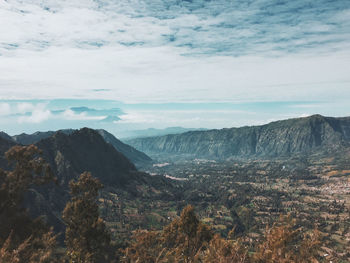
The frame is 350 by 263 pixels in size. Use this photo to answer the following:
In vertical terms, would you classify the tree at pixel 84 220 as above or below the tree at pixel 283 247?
below

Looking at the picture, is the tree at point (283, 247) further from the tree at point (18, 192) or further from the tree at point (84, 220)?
the tree at point (84, 220)

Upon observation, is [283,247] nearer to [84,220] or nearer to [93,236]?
[93,236]

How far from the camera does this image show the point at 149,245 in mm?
37844

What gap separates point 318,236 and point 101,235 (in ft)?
147

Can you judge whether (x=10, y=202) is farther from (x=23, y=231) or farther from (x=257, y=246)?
(x=257, y=246)

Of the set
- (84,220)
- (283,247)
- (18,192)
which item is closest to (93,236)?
(84,220)

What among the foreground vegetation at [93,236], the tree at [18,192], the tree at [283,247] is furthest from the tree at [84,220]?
the tree at [283,247]

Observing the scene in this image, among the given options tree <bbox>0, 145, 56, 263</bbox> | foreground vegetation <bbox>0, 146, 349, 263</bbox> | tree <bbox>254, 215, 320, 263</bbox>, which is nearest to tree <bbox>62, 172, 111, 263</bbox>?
foreground vegetation <bbox>0, 146, 349, 263</bbox>

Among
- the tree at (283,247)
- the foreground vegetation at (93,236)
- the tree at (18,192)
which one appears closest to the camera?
the tree at (283,247)

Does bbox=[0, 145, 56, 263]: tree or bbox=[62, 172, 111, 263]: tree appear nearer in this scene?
bbox=[0, 145, 56, 263]: tree

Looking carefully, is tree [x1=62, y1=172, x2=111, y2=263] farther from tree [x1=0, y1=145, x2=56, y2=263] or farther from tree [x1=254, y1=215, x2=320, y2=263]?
tree [x1=254, y1=215, x2=320, y2=263]

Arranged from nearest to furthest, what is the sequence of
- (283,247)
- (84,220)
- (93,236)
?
(283,247), (84,220), (93,236)

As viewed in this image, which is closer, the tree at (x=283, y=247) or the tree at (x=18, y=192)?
Answer: the tree at (x=283, y=247)

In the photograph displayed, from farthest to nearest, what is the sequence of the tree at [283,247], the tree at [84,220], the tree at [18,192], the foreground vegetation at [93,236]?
the tree at [84,220] < the tree at [18,192] < the foreground vegetation at [93,236] < the tree at [283,247]
